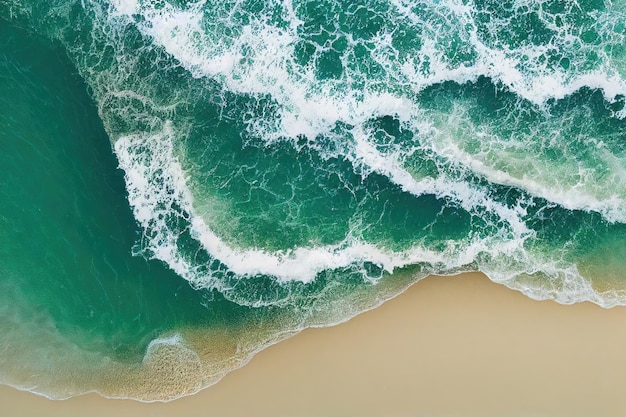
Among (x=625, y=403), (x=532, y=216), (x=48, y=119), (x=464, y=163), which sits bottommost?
(x=625, y=403)

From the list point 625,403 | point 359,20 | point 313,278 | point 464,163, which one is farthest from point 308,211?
point 625,403

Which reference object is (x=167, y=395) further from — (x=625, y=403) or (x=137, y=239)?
(x=625, y=403)

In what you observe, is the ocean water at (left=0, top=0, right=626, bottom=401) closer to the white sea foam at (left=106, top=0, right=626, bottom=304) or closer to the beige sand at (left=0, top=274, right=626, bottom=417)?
the white sea foam at (left=106, top=0, right=626, bottom=304)

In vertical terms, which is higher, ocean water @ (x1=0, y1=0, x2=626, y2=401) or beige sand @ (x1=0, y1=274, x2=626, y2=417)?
ocean water @ (x1=0, y1=0, x2=626, y2=401)

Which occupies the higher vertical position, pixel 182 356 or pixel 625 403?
pixel 182 356

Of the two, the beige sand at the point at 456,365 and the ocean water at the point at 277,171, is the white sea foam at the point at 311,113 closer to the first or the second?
the ocean water at the point at 277,171

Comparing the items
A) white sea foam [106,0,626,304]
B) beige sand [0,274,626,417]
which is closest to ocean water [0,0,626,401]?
white sea foam [106,0,626,304]
